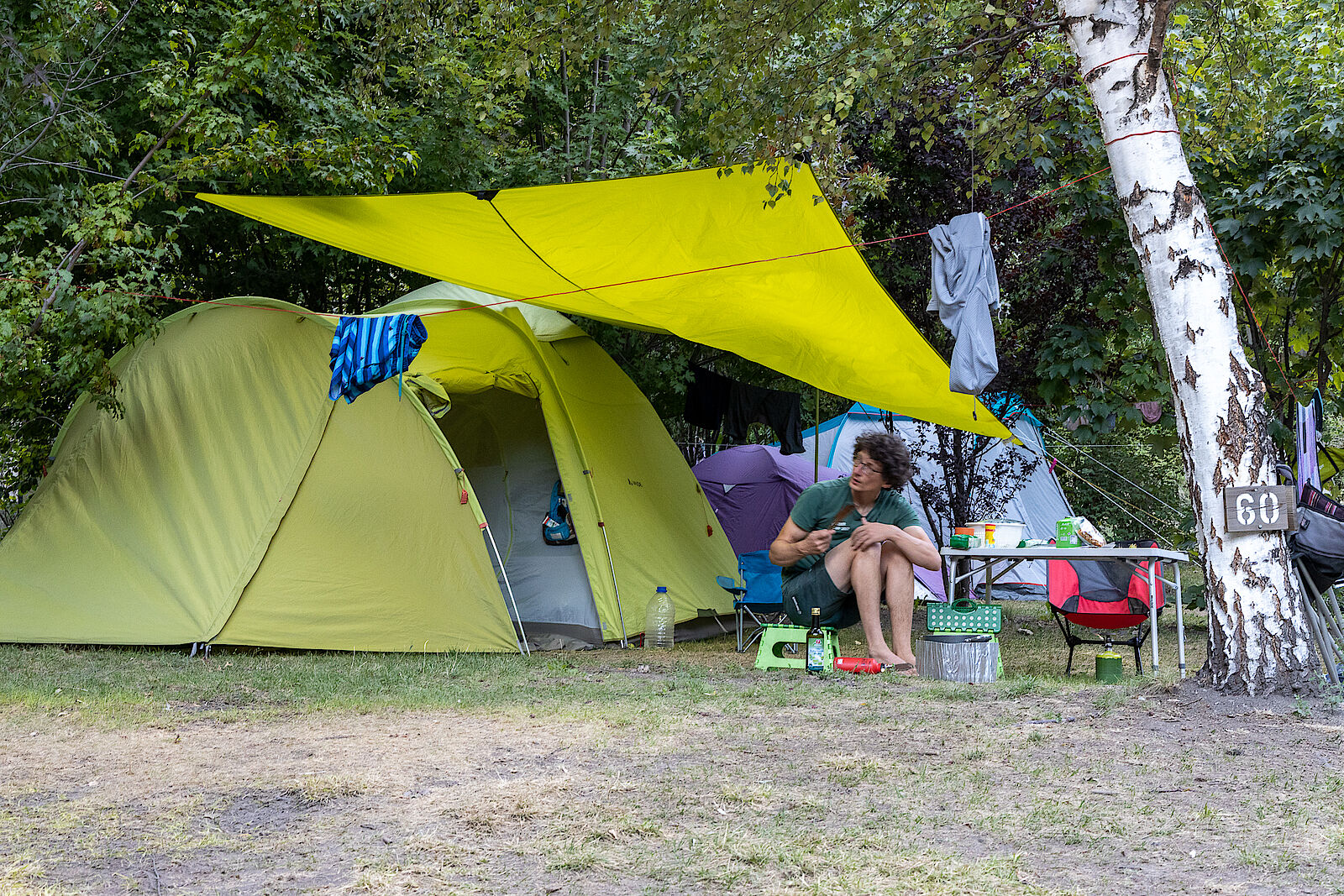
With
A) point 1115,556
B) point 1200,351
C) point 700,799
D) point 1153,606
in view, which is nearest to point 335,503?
point 700,799

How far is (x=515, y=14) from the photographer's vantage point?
6.10 metres

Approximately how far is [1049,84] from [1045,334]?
5.16 feet

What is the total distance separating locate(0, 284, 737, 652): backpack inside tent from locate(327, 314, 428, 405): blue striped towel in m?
0.40

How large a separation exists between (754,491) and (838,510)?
3.61 m

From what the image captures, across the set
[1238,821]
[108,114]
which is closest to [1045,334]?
[1238,821]

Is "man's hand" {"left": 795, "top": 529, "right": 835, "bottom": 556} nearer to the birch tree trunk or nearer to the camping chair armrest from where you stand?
the camping chair armrest

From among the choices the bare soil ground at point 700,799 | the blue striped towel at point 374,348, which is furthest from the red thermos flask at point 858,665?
the blue striped towel at point 374,348

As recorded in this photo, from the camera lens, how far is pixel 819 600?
15.2ft

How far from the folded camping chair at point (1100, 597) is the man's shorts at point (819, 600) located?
89 cm

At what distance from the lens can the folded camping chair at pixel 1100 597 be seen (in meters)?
4.91

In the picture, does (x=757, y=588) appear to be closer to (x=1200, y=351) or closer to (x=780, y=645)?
Answer: (x=780, y=645)

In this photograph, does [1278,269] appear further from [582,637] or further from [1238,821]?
[1238,821]

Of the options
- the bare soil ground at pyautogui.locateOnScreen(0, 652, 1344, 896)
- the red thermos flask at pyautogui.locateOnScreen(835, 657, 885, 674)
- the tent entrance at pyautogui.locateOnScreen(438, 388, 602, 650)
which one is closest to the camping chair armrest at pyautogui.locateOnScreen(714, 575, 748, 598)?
the tent entrance at pyautogui.locateOnScreen(438, 388, 602, 650)

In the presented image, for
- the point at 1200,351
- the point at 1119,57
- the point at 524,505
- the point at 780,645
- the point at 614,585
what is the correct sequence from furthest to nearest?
the point at 524,505 → the point at 614,585 → the point at 780,645 → the point at 1119,57 → the point at 1200,351
